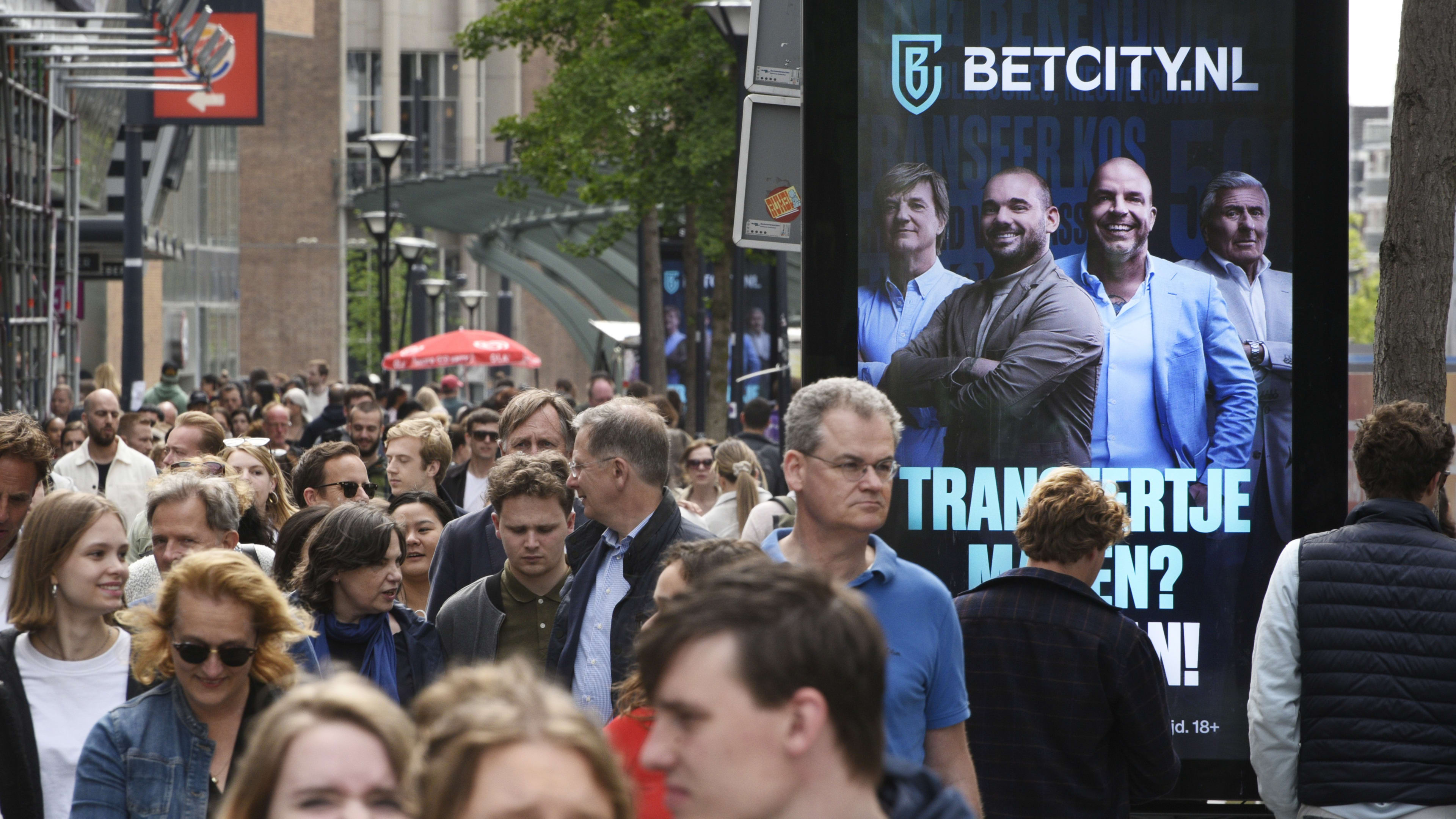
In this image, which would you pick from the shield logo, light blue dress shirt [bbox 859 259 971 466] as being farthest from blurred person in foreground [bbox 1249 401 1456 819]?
the shield logo

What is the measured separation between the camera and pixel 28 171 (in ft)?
72.5

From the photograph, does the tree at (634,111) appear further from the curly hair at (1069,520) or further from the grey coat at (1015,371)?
the curly hair at (1069,520)

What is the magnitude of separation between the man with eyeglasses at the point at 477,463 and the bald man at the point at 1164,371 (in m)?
5.18

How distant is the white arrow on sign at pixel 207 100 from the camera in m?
24.2

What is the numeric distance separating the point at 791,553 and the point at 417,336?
163 ft

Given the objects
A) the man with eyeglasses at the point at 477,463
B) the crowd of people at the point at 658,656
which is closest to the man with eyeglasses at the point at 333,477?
the crowd of people at the point at 658,656

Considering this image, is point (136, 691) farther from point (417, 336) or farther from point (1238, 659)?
point (417, 336)

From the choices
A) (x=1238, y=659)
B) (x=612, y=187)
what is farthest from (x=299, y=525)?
(x=612, y=187)

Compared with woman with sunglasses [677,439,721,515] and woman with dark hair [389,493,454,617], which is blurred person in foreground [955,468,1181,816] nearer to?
woman with dark hair [389,493,454,617]

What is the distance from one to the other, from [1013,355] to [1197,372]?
0.60m

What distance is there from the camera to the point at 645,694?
345 centimetres

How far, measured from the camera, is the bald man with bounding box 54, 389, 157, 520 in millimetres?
11391

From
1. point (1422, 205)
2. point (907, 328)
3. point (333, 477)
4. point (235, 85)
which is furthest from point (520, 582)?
point (235, 85)

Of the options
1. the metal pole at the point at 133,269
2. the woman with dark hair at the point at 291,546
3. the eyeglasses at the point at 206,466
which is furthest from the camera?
the metal pole at the point at 133,269
